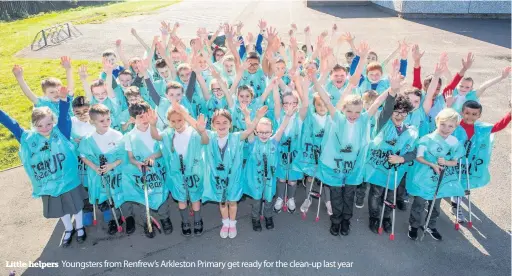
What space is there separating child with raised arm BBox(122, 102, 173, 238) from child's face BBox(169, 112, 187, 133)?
318 millimetres

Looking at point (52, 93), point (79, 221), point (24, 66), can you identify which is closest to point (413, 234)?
point (79, 221)

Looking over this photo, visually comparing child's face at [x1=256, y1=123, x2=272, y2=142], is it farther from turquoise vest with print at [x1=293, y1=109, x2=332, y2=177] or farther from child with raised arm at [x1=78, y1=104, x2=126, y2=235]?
child with raised arm at [x1=78, y1=104, x2=126, y2=235]

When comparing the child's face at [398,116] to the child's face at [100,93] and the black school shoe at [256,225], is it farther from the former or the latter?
the child's face at [100,93]

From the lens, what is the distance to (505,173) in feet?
22.9

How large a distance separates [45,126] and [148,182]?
A: 1.56m

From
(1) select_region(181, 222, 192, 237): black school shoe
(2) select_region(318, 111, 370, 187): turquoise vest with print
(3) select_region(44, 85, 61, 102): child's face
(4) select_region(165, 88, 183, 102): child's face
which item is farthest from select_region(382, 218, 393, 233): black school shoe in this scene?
(3) select_region(44, 85, 61, 102): child's face

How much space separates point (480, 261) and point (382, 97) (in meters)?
2.64

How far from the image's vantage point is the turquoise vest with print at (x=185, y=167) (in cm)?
494

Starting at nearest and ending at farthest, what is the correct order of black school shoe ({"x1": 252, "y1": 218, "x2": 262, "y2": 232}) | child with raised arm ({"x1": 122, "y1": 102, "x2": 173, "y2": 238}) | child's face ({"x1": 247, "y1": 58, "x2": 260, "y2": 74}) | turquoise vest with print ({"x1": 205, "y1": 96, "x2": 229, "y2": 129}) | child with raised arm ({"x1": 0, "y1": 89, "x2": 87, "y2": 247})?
1. child with raised arm ({"x1": 0, "y1": 89, "x2": 87, "y2": 247})
2. child with raised arm ({"x1": 122, "y1": 102, "x2": 173, "y2": 238})
3. black school shoe ({"x1": 252, "y1": 218, "x2": 262, "y2": 232})
4. turquoise vest with print ({"x1": 205, "y1": 96, "x2": 229, "y2": 129})
5. child's face ({"x1": 247, "y1": 58, "x2": 260, "y2": 74})

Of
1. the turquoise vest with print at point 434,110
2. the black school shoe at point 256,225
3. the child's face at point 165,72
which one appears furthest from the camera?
the child's face at point 165,72

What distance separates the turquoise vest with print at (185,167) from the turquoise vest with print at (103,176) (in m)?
0.66

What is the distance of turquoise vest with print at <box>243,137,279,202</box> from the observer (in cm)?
507

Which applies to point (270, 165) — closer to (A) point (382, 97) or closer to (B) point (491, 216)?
(A) point (382, 97)

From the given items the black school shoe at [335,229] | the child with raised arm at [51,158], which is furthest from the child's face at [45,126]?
the black school shoe at [335,229]
